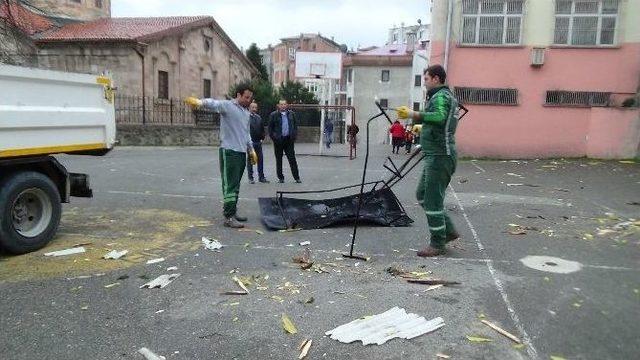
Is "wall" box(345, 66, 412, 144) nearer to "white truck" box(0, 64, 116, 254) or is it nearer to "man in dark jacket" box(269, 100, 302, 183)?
"man in dark jacket" box(269, 100, 302, 183)

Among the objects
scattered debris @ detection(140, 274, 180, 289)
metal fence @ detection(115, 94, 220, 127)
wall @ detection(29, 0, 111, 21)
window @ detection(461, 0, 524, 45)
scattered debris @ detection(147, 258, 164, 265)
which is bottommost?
scattered debris @ detection(147, 258, 164, 265)

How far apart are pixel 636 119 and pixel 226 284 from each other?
1690 centimetres

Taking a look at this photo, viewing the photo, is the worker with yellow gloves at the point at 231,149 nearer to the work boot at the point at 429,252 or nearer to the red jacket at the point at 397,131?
the work boot at the point at 429,252

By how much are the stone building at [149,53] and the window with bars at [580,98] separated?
17885mm

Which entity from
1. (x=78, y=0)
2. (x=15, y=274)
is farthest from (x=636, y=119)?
(x=78, y=0)

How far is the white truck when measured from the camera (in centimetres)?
532

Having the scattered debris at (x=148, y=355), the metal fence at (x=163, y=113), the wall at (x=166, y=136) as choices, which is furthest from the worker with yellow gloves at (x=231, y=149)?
the metal fence at (x=163, y=113)

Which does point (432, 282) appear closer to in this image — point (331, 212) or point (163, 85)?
point (331, 212)

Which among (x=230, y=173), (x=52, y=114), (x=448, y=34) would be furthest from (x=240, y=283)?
(x=448, y=34)

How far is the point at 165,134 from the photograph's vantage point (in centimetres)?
2339

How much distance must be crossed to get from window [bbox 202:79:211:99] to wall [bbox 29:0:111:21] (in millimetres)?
8968

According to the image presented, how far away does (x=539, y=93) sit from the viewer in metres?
18.0

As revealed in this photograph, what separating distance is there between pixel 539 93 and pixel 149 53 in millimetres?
19446

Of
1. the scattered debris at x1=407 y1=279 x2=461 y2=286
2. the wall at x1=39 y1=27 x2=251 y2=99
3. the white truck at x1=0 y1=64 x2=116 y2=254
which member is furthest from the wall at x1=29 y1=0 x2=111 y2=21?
the scattered debris at x1=407 y1=279 x2=461 y2=286
